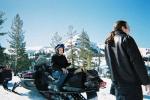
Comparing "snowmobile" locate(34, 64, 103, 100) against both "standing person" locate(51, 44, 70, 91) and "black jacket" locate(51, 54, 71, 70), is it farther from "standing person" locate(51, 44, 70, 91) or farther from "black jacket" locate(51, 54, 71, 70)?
"black jacket" locate(51, 54, 71, 70)

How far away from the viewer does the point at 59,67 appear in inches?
367

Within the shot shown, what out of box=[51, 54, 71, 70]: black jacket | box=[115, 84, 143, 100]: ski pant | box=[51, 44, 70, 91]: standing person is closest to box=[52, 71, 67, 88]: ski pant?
box=[51, 44, 70, 91]: standing person

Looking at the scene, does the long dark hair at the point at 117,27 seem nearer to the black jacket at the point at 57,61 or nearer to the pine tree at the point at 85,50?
the black jacket at the point at 57,61

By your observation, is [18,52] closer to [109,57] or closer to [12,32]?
[12,32]

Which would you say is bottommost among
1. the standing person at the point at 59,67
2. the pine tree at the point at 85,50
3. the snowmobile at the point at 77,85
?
the snowmobile at the point at 77,85

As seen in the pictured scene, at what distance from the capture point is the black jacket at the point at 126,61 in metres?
4.71

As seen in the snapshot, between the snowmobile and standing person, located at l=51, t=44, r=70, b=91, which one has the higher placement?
standing person, located at l=51, t=44, r=70, b=91

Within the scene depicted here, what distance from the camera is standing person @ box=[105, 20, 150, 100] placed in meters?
4.73

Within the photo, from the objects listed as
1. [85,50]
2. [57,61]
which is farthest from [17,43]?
[57,61]

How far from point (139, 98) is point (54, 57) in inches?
197

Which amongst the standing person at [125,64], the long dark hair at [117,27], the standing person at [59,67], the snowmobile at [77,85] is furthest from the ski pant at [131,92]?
the standing person at [59,67]

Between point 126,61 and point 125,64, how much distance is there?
0.17ft

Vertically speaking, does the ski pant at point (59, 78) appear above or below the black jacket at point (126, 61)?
below

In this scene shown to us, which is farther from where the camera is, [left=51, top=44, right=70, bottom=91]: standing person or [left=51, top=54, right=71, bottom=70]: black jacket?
[left=51, top=54, right=71, bottom=70]: black jacket
